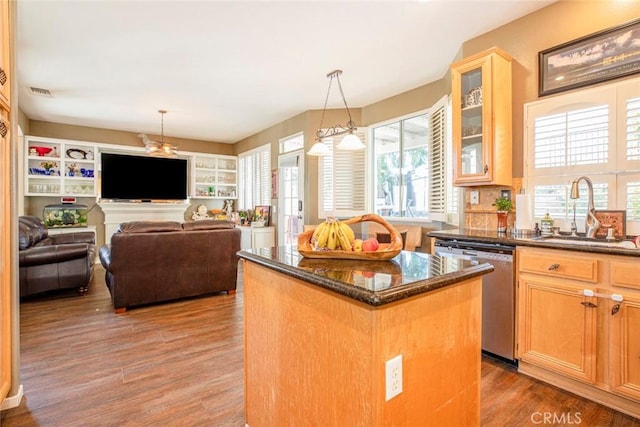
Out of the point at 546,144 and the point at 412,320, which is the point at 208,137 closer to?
the point at 546,144

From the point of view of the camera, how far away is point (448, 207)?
3.56m

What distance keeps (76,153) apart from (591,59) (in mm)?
7520

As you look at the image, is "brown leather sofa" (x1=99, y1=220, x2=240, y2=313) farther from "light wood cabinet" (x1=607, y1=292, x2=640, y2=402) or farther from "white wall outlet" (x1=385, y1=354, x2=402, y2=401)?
"light wood cabinet" (x1=607, y1=292, x2=640, y2=402)

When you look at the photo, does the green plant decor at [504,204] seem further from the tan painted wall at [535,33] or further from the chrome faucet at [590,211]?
the chrome faucet at [590,211]

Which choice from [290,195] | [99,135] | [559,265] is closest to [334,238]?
[559,265]

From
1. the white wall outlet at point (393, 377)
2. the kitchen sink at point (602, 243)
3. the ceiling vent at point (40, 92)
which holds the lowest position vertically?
the white wall outlet at point (393, 377)

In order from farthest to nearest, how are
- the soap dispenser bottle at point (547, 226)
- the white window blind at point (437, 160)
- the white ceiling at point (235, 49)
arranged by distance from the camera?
1. the white window blind at point (437, 160)
2. the white ceiling at point (235, 49)
3. the soap dispenser bottle at point (547, 226)

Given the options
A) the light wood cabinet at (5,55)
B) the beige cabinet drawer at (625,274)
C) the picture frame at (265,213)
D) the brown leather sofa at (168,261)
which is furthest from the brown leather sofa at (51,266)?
the beige cabinet drawer at (625,274)

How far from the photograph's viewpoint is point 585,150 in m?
2.38

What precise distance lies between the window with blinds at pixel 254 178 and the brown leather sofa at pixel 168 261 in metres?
2.61

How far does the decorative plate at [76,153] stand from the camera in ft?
19.7

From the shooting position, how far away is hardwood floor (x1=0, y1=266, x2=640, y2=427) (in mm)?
1820

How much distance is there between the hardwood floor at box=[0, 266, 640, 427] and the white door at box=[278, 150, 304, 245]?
8.31 feet

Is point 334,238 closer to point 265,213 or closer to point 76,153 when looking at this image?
point 265,213
